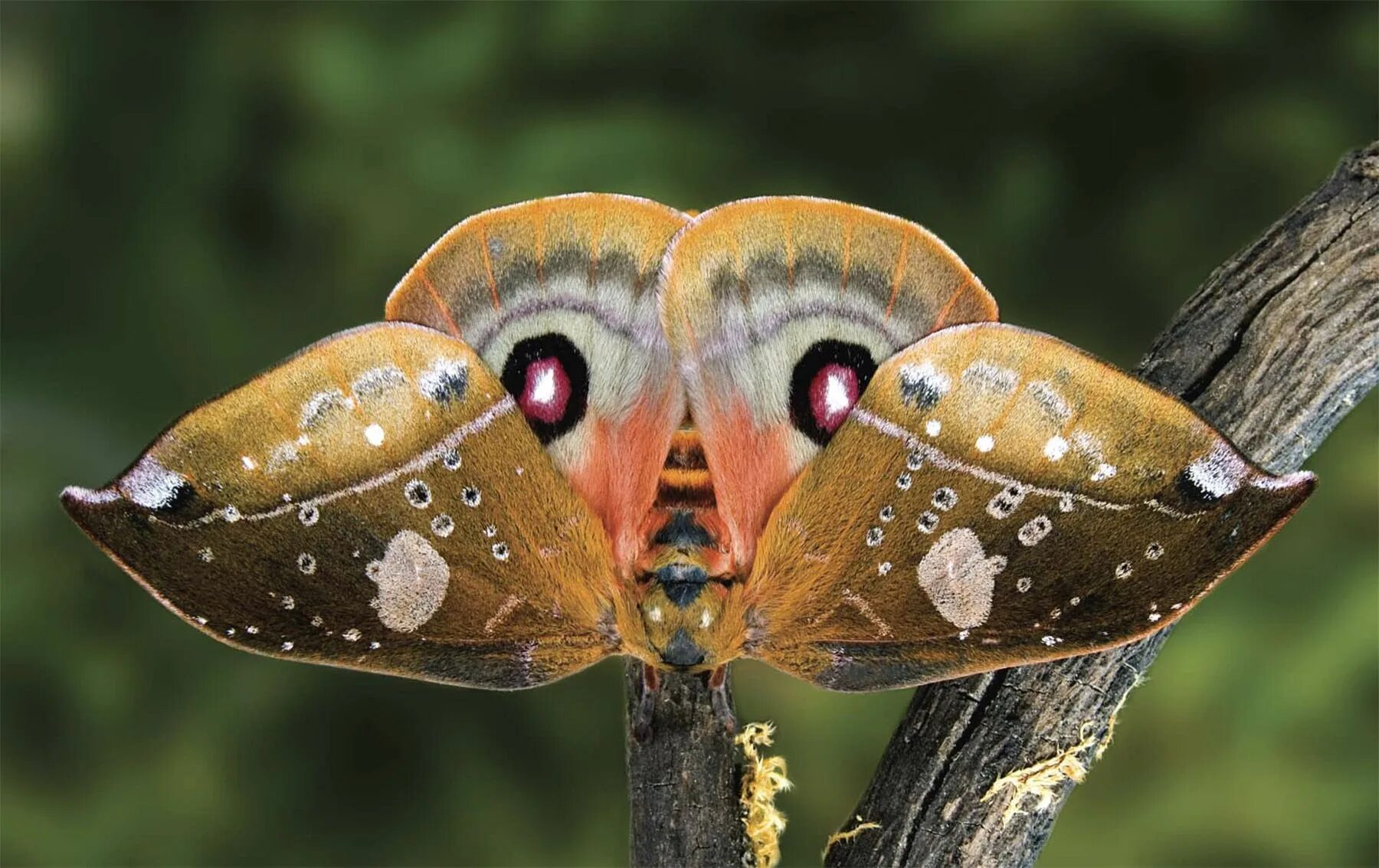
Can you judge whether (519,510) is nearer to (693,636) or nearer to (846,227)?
(693,636)

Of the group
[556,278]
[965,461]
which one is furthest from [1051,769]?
[556,278]

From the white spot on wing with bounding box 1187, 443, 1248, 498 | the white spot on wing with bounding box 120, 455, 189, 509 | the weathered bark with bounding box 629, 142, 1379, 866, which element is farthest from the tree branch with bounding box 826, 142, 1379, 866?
the white spot on wing with bounding box 120, 455, 189, 509

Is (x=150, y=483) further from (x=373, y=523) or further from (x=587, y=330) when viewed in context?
(x=587, y=330)

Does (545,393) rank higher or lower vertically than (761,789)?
higher

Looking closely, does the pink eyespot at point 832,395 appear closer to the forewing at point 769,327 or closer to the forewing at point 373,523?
the forewing at point 769,327

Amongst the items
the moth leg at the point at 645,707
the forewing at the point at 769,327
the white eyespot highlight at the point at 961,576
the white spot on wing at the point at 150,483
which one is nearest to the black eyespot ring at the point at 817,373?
the forewing at the point at 769,327

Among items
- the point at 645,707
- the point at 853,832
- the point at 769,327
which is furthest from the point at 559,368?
the point at 853,832
